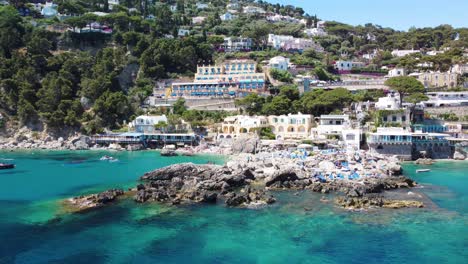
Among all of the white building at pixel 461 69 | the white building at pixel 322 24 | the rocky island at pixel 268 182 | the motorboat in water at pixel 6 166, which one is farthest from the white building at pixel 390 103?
the white building at pixel 322 24

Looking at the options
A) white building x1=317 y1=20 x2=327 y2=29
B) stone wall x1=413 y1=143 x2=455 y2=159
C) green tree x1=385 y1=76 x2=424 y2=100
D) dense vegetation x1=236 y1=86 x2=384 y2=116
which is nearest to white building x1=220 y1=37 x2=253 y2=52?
dense vegetation x1=236 y1=86 x2=384 y2=116

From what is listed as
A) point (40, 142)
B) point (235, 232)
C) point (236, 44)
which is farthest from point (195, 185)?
point (236, 44)

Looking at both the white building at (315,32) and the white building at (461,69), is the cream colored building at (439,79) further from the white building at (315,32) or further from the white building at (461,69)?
the white building at (315,32)

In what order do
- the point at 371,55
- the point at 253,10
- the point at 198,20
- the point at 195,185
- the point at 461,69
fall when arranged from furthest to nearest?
the point at 253,10, the point at 198,20, the point at 371,55, the point at 461,69, the point at 195,185

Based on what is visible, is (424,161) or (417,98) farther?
(417,98)

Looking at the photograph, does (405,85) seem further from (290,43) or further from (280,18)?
(280,18)

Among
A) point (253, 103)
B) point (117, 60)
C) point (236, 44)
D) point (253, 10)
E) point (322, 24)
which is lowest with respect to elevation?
point (253, 103)

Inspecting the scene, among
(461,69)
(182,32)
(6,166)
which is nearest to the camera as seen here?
(6,166)
